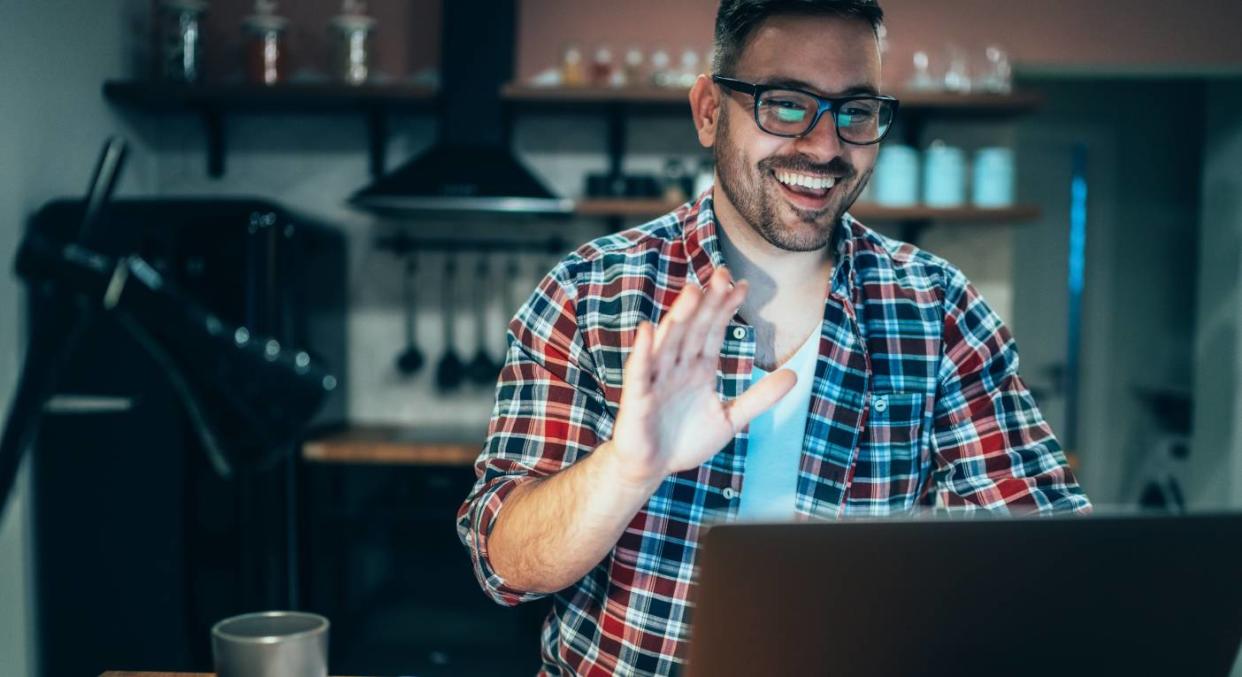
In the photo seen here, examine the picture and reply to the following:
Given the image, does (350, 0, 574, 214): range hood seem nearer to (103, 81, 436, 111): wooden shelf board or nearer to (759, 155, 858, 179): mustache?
(103, 81, 436, 111): wooden shelf board

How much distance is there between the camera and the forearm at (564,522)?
0.85 metres

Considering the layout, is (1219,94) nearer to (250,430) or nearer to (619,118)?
(619,118)

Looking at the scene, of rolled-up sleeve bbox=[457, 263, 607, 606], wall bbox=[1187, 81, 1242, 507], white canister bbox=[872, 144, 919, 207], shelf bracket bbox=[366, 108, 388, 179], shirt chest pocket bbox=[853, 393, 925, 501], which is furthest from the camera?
wall bbox=[1187, 81, 1242, 507]

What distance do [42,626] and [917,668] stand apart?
104 inches

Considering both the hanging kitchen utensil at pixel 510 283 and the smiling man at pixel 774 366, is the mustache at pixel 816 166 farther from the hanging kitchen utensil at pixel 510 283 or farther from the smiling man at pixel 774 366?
the hanging kitchen utensil at pixel 510 283

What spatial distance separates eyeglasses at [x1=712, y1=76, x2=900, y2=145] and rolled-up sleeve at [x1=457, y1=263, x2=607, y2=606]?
0.31 meters

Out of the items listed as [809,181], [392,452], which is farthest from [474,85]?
[809,181]

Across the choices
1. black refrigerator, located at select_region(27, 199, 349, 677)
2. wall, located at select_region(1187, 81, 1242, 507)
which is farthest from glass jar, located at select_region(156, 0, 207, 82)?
wall, located at select_region(1187, 81, 1242, 507)

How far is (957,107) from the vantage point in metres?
3.02

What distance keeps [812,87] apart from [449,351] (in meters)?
2.37

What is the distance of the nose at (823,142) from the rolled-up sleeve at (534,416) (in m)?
0.32

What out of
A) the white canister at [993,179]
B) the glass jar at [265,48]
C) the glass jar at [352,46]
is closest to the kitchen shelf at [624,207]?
the glass jar at [352,46]

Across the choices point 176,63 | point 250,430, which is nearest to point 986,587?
point 250,430

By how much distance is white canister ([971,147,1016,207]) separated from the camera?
2967 mm
